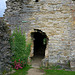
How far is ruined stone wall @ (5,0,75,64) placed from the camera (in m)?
6.64

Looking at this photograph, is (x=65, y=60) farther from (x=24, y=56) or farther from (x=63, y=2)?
(x=63, y=2)

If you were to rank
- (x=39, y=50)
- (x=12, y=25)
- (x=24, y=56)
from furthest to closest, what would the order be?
(x=39, y=50) → (x=12, y=25) → (x=24, y=56)

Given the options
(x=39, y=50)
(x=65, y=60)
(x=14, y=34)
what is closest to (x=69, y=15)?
(x=65, y=60)

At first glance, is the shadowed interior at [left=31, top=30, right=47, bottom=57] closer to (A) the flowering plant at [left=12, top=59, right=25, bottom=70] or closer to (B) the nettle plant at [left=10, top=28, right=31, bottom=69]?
(B) the nettle plant at [left=10, top=28, right=31, bottom=69]

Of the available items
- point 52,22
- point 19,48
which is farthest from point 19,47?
point 52,22

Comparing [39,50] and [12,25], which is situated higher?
[12,25]

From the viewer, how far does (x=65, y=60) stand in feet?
21.7

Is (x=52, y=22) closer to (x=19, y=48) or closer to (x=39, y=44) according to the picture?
(x=19, y=48)

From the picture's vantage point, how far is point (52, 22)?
6.73 meters

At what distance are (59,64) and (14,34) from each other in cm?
326

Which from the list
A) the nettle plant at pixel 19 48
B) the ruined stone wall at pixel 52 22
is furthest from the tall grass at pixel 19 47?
the ruined stone wall at pixel 52 22

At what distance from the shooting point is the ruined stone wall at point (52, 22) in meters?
6.64

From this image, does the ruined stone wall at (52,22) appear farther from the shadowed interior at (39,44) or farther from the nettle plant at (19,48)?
the shadowed interior at (39,44)

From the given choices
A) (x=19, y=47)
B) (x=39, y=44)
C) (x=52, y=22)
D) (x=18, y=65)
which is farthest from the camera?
(x=39, y=44)
